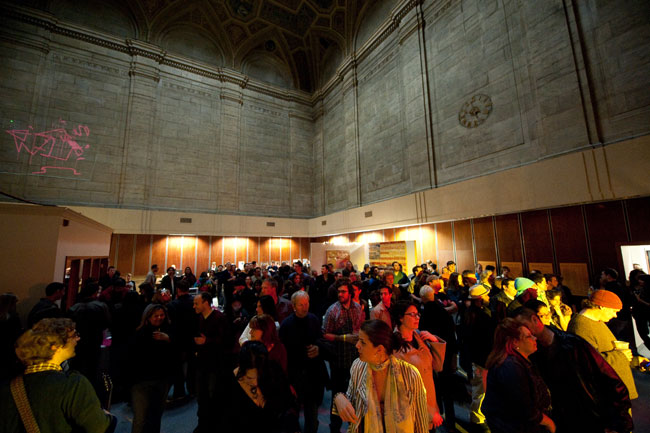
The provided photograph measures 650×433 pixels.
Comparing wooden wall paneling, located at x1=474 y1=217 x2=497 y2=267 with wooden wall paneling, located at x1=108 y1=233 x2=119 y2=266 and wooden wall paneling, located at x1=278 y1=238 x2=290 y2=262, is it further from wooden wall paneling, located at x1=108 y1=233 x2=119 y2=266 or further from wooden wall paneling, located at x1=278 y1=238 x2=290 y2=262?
wooden wall paneling, located at x1=108 y1=233 x2=119 y2=266

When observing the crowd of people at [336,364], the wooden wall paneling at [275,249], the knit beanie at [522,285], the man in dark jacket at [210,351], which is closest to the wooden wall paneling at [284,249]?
the wooden wall paneling at [275,249]

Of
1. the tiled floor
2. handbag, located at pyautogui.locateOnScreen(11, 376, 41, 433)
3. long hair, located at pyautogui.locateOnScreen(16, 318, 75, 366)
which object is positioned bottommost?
the tiled floor

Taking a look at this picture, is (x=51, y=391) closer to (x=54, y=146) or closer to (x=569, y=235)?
(x=569, y=235)

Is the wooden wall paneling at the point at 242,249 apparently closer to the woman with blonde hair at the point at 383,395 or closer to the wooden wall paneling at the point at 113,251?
the wooden wall paneling at the point at 113,251

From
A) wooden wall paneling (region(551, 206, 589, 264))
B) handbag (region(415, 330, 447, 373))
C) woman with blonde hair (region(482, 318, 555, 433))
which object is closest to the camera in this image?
woman with blonde hair (region(482, 318, 555, 433))

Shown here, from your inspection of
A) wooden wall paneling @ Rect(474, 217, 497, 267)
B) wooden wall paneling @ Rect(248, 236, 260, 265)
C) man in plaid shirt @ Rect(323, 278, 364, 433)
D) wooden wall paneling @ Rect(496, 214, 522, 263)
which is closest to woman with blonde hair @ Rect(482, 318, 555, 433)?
man in plaid shirt @ Rect(323, 278, 364, 433)

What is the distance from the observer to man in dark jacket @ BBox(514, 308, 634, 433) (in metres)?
1.89

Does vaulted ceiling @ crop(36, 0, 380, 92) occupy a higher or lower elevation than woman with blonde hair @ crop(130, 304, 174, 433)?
higher

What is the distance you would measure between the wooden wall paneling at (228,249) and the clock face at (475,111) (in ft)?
44.1

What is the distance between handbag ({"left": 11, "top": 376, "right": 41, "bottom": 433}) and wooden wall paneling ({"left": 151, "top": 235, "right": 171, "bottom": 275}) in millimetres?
14494

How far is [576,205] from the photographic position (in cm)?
715

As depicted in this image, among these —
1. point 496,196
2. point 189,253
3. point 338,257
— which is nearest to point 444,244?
point 496,196

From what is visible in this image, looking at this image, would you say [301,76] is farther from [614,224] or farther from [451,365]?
[451,365]

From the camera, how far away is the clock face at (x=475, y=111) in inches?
368
